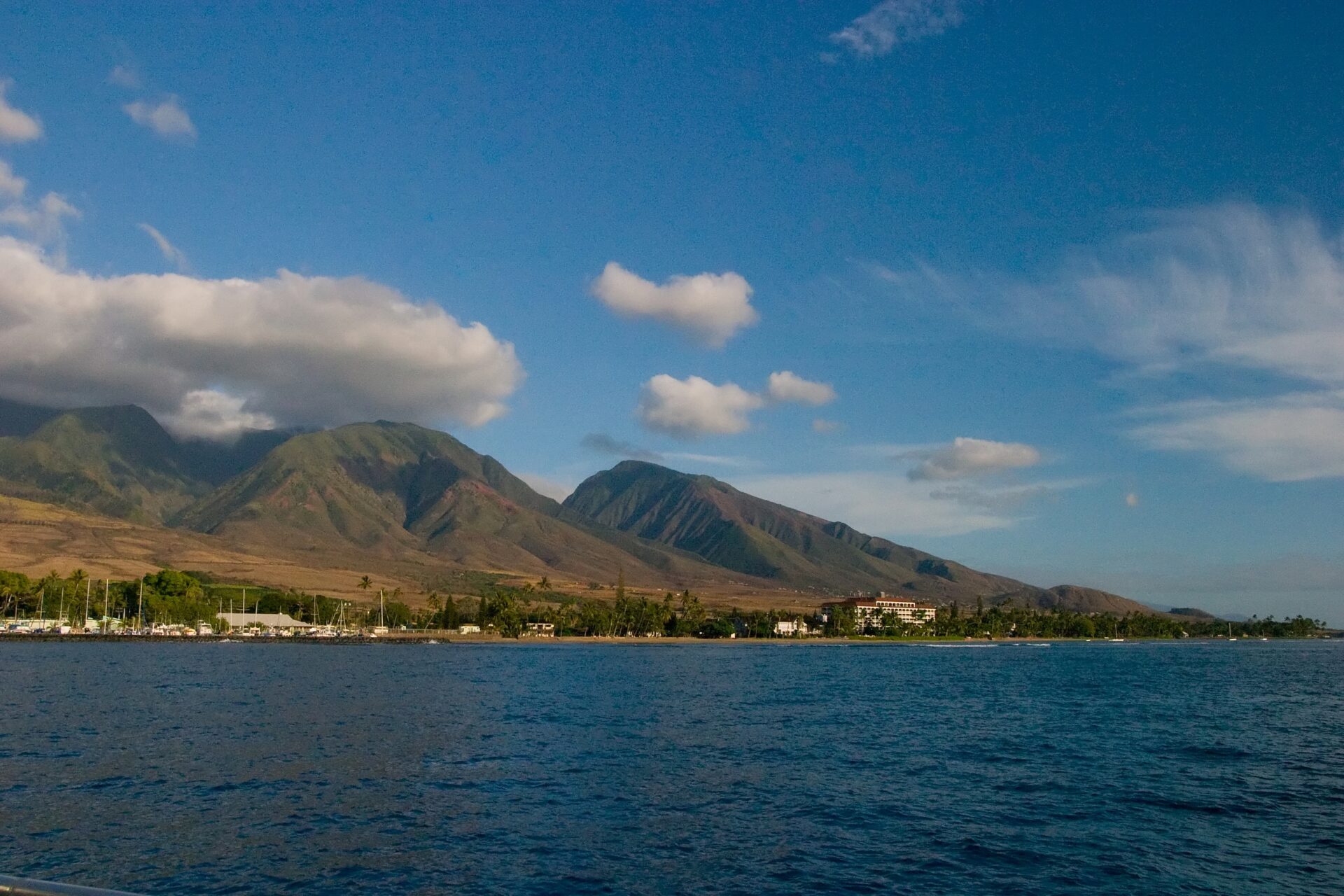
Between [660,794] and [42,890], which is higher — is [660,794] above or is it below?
below

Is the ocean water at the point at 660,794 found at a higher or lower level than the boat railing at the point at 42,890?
lower

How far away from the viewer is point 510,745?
61.2 meters

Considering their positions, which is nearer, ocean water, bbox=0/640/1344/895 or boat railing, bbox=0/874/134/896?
boat railing, bbox=0/874/134/896

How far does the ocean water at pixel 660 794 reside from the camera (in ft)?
107

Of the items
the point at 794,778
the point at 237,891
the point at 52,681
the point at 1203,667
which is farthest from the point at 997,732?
the point at 1203,667

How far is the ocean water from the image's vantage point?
107 ft

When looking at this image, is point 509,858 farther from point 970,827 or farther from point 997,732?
point 997,732

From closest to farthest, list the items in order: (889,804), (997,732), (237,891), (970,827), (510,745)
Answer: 1. (237,891)
2. (970,827)
3. (889,804)
4. (510,745)
5. (997,732)

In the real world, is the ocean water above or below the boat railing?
below

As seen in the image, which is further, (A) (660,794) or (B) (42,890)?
(A) (660,794)

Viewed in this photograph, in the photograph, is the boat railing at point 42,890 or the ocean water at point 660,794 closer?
the boat railing at point 42,890

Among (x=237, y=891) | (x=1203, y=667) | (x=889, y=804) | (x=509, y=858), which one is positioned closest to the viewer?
(x=237, y=891)

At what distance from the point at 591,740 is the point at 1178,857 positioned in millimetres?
36539

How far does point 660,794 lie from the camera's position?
151 feet
